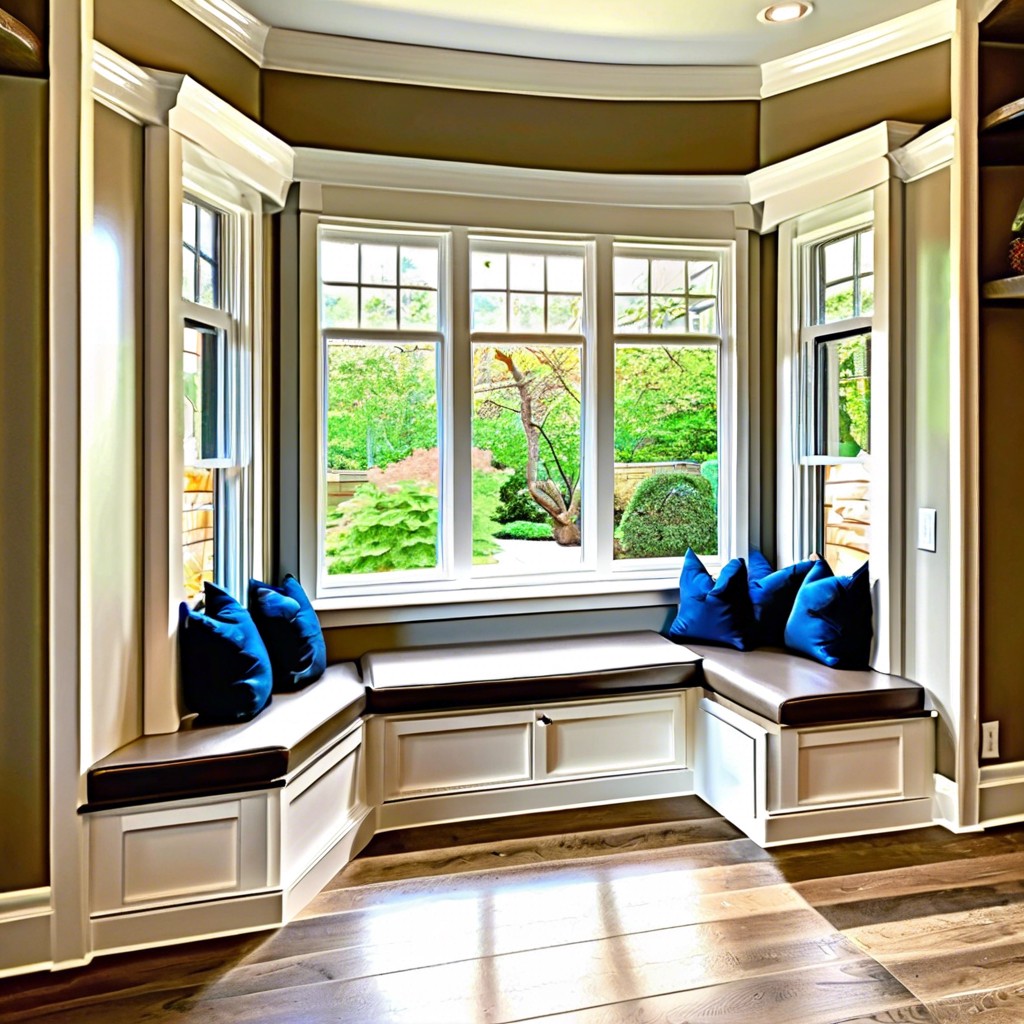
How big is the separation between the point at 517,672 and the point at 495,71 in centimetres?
242

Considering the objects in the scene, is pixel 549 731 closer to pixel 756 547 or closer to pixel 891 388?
pixel 756 547

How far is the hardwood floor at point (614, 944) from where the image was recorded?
6.20 ft

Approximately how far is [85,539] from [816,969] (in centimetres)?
220

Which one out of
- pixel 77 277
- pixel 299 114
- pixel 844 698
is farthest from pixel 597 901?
pixel 299 114

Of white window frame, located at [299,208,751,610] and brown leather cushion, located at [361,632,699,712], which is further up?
white window frame, located at [299,208,751,610]

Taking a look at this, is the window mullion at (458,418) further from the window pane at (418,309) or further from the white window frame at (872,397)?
the white window frame at (872,397)

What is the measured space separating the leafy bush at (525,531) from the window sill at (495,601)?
0.71 ft

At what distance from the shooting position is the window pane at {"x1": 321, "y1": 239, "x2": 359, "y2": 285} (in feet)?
10.6

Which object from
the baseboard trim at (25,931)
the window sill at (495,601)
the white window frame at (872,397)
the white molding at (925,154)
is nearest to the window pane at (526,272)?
the white window frame at (872,397)

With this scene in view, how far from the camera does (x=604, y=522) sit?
11.7 feet

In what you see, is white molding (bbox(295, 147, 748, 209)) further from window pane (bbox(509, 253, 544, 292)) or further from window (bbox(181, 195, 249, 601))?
window (bbox(181, 195, 249, 601))

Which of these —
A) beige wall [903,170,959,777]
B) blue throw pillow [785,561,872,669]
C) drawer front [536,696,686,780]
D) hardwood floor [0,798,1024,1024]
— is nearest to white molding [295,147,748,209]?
beige wall [903,170,959,777]

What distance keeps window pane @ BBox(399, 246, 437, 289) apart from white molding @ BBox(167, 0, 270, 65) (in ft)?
2.91

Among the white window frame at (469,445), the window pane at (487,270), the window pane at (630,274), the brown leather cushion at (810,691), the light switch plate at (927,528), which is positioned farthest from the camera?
the window pane at (630,274)
